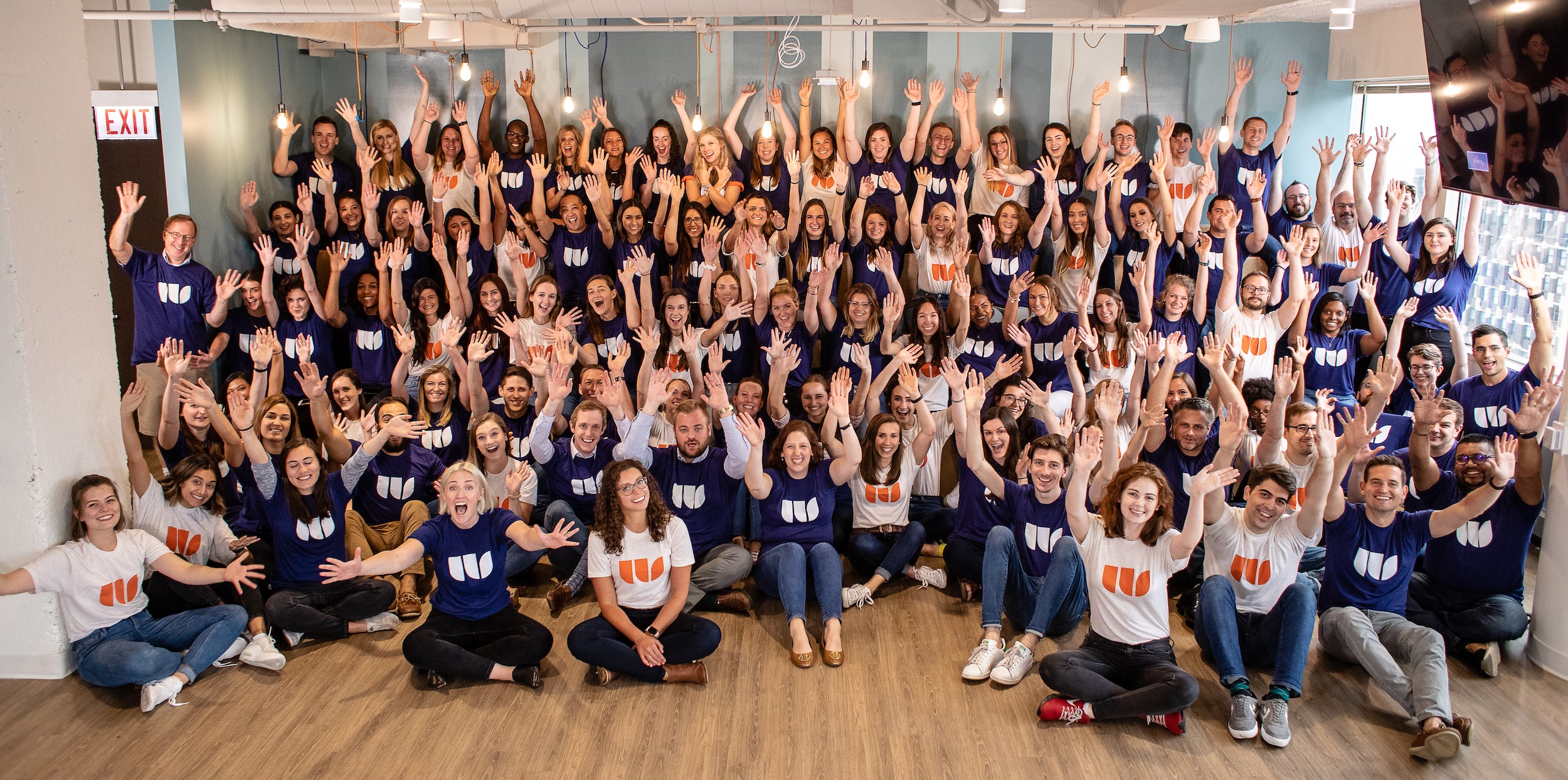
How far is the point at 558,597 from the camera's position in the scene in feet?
17.6

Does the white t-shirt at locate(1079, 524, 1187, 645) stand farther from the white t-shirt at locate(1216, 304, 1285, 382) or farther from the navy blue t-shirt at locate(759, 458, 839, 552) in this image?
the white t-shirt at locate(1216, 304, 1285, 382)

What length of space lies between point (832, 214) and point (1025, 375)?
5.21 ft

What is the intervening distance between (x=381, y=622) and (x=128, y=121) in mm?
3716

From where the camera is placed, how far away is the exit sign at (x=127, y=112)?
6.67 meters

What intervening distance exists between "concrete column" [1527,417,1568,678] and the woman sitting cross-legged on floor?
346 centimetres

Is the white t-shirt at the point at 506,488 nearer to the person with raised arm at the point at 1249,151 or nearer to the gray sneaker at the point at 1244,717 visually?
the gray sneaker at the point at 1244,717

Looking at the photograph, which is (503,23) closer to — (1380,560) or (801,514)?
(801,514)

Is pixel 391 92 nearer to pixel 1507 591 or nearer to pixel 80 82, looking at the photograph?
pixel 80 82

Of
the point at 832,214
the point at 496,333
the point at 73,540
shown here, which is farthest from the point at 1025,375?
the point at 73,540

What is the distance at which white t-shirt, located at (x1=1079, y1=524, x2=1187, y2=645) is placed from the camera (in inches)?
169

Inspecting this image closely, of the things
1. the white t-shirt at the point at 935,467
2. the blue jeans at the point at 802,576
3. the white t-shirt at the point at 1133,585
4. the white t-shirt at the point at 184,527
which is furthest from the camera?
the white t-shirt at the point at 935,467

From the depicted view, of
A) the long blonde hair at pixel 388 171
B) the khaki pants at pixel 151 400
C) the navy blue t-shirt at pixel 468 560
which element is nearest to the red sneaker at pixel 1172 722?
the navy blue t-shirt at pixel 468 560

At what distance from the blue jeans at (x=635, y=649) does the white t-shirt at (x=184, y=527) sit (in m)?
1.69

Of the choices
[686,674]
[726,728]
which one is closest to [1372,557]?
[726,728]
